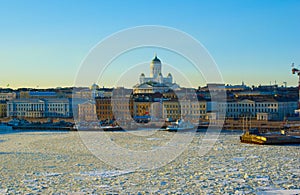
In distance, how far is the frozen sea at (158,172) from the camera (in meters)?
6.93

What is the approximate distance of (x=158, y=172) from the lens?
8344mm

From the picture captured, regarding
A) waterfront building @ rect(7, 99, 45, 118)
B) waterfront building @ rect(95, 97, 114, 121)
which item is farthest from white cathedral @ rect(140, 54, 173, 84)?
waterfront building @ rect(95, 97, 114, 121)

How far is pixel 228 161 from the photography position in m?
9.54

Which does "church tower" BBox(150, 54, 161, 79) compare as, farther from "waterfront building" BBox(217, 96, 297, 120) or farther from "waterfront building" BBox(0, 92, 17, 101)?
"waterfront building" BBox(217, 96, 297, 120)

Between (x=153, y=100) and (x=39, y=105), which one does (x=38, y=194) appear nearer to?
(x=153, y=100)

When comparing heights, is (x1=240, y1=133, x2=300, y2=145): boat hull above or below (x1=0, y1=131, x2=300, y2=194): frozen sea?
above

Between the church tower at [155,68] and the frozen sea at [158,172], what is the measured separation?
35.2m

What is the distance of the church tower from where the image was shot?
46938 mm

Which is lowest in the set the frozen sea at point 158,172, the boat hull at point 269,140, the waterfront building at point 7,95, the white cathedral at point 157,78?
the frozen sea at point 158,172

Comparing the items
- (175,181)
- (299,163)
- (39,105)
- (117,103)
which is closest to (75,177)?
(175,181)

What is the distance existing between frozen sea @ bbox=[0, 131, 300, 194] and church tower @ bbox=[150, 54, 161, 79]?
3524cm

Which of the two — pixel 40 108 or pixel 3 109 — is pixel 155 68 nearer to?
pixel 40 108

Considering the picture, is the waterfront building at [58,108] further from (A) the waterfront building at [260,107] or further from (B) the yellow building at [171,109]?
(A) the waterfront building at [260,107]

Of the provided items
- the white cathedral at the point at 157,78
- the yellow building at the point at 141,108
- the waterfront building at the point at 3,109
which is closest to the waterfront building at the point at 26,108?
the waterfront building at the point at 3,109
